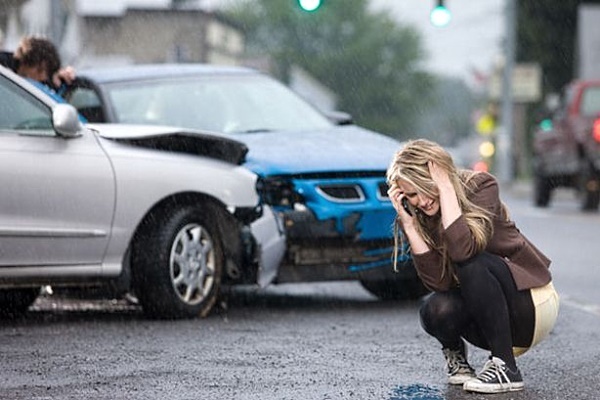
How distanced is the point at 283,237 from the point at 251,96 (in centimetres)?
206

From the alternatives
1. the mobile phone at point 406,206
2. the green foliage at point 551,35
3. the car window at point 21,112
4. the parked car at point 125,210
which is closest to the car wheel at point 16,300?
the parked car at point 125,210

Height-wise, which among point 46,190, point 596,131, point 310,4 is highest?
point 310,4

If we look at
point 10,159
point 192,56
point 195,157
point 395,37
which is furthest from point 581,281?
point 395,37

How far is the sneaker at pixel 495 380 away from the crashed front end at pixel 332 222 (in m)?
3.43

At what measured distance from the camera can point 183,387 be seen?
6.55 meters

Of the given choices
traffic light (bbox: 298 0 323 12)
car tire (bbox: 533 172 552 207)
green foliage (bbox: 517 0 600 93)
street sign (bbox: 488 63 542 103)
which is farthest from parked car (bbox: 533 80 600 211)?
green foliage (bbox: 517 0 600 93)

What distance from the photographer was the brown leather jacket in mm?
6445

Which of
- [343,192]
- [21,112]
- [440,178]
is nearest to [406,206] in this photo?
[440,178]

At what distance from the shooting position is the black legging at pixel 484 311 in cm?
635

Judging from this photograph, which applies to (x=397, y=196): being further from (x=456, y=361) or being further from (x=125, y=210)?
(x=125, y=210)

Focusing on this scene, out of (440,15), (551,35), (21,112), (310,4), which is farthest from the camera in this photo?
(551,35)

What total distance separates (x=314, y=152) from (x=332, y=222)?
0.53m

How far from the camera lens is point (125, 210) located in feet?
30.3

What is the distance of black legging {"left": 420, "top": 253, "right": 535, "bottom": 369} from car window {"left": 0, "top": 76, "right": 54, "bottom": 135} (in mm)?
3193
